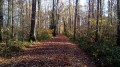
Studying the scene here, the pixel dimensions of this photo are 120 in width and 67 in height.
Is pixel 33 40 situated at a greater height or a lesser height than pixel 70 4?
lesser

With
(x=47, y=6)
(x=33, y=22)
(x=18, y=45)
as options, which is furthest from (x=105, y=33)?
(x=47, y=6)

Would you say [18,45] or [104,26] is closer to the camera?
[18,45]

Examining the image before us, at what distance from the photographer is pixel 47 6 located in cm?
7625

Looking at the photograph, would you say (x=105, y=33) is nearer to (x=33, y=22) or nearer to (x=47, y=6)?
(x=33, y=22)

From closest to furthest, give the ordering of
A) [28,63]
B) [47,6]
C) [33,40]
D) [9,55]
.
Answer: [28,63]
[9,55]
[33,40]
[47,6]

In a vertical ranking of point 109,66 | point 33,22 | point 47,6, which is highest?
point 47,6

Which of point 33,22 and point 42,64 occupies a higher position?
point 33,22

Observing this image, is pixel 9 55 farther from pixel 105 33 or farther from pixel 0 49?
pixel 105 33

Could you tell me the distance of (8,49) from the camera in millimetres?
14820

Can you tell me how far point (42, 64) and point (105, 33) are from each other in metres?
16.3

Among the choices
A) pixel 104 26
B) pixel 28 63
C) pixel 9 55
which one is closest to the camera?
pixel 28 63

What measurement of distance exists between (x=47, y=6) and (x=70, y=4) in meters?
10.4

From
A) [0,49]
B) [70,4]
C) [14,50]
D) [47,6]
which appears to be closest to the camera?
[0,49]

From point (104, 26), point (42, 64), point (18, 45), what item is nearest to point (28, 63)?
point (42, 64)
